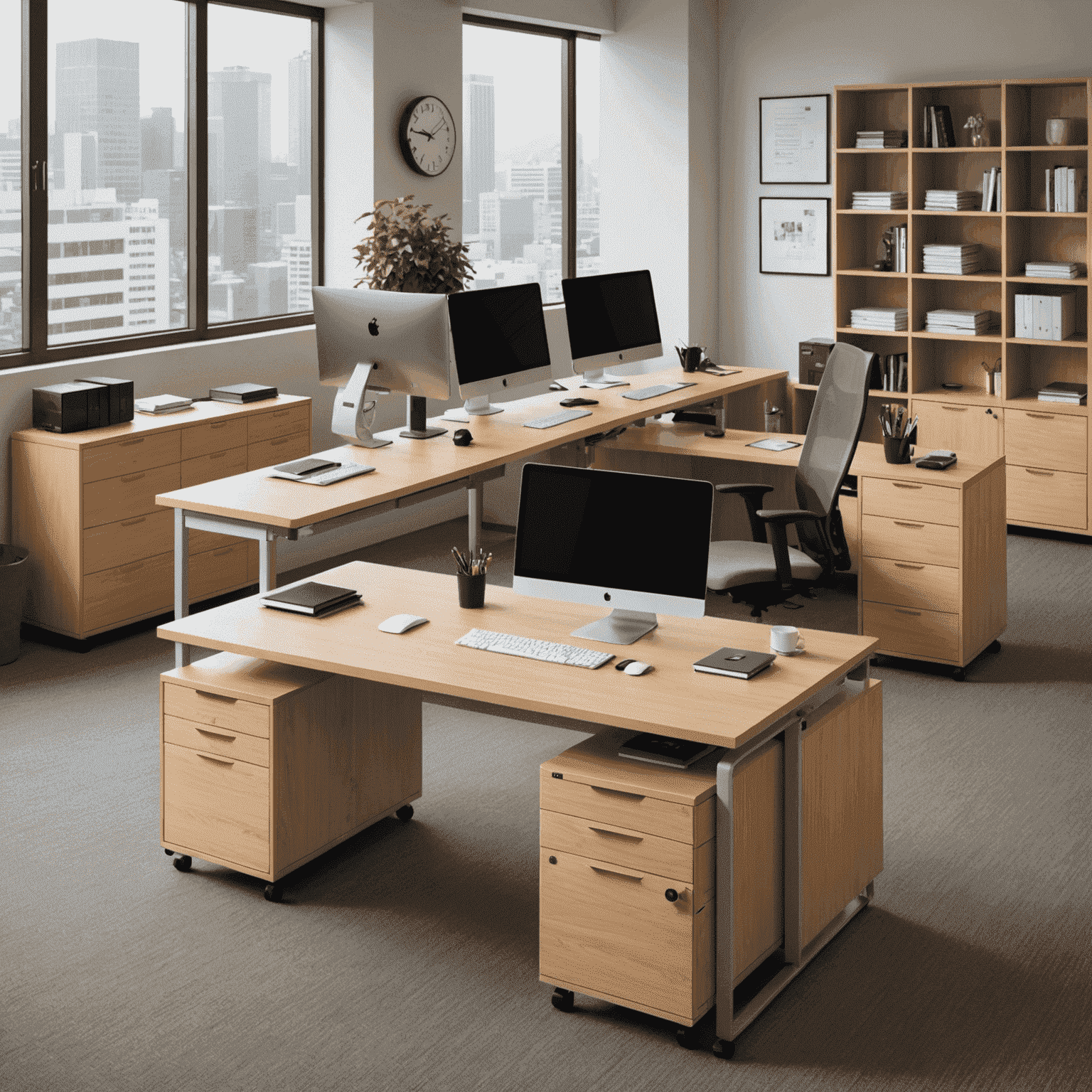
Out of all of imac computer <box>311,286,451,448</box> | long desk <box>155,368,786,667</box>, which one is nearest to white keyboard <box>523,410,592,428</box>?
long desk <box>155,368,786,667</box>

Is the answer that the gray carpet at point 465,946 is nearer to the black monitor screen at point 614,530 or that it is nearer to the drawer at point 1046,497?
the black monitor screen at point 614,530

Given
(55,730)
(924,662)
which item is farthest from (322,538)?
(924,662)

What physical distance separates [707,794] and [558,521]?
936 millimetres

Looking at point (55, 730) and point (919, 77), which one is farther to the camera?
point (919, 77)

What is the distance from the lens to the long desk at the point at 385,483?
15.5ft

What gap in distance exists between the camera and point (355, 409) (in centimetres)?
571

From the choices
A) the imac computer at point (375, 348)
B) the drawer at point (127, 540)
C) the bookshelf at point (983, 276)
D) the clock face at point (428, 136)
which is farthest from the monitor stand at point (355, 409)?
the bookshelf at point (983, 276)

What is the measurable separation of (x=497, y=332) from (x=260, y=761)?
296 centimetres

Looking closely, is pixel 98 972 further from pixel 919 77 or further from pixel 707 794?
pixel 919 77

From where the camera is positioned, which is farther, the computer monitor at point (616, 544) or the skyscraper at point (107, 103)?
the skyscraper at point (107, 103)

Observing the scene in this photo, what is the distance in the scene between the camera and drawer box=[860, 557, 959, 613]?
18.1 feet

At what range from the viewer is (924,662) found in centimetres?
571

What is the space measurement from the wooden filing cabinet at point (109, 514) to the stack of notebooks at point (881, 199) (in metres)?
3.98

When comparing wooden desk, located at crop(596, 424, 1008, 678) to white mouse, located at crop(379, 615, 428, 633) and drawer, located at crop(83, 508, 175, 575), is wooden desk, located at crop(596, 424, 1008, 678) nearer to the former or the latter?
white mouse, located at crop(379, 615, 428, 633)
